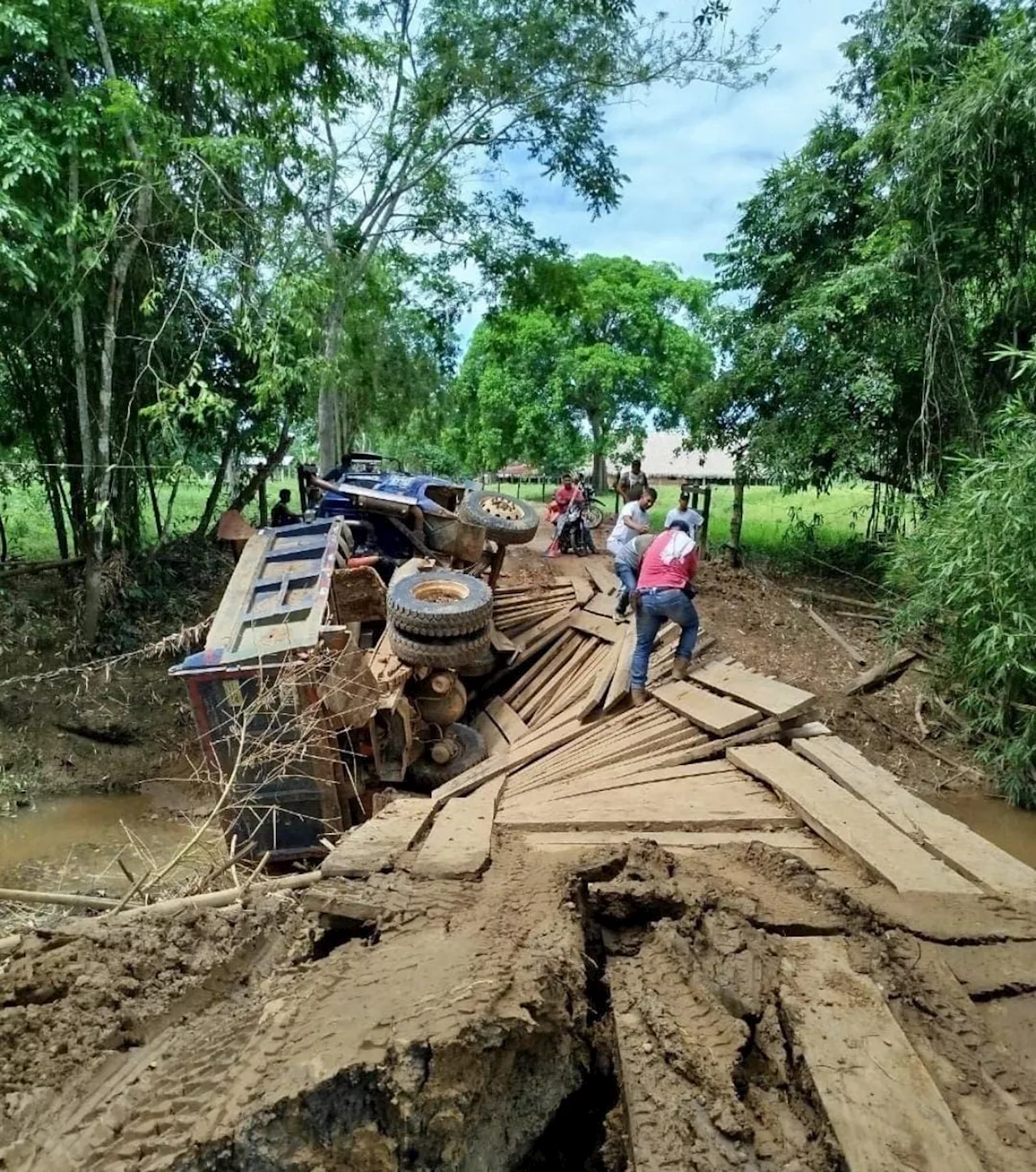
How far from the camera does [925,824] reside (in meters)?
3.64

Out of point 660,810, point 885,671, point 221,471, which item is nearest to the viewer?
point 660,810

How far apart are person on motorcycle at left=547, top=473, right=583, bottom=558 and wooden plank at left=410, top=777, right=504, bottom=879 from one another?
28.9ft

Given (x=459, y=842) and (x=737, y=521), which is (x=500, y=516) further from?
(x=459, y=842)

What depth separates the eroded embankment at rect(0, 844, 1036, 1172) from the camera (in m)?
1.84

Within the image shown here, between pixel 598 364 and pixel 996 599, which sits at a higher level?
pixel 598 364

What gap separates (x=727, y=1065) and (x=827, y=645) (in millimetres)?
7558

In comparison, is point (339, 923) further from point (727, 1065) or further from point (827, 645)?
point (827, 645)

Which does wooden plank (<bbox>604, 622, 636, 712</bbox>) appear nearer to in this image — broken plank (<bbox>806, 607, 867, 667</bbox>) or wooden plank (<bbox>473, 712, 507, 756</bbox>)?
wooden plank (<bbox>473, 712, 507, 756</bbox>)

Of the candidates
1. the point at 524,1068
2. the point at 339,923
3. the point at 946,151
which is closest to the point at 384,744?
the point at 339,923

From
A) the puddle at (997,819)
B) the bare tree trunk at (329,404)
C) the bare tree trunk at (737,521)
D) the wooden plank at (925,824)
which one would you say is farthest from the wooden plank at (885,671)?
the bare tree trunk at (329,404)

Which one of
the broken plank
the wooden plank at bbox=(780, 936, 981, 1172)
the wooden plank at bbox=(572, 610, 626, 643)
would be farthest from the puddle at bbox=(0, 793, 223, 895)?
the broken plank

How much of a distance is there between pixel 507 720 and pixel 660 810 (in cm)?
388

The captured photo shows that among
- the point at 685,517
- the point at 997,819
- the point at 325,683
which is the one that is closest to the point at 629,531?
the point at 685,517

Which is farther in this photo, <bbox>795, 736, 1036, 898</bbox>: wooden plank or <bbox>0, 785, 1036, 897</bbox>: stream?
<bbox>0, 785, 1036, 897</bbox>: stream
